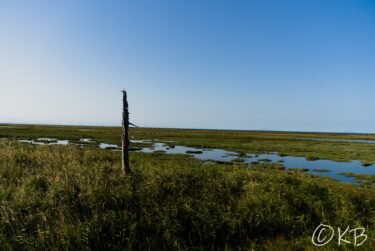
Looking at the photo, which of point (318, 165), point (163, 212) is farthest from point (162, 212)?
point (318, 165)

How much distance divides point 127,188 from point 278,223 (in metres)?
5.31

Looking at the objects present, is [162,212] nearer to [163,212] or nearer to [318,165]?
[163,212]

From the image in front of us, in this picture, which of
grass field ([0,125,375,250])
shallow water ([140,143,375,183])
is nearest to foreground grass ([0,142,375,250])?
grass field ([0,125,375,250])

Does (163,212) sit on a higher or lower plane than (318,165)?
higher

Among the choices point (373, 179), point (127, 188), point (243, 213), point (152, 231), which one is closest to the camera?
point (152, 231)

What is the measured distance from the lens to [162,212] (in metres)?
7.41

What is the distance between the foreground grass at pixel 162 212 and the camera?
20.8 ft

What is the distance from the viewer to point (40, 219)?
22.2 ft

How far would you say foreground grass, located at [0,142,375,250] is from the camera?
6.35 metres

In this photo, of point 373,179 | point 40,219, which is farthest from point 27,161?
point 373,179

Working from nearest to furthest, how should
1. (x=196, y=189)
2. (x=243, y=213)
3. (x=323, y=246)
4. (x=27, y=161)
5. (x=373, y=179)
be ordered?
Answer: (x=323, y=246) → (x=243, y=213) → (x=196, y=189) → (x=27, y=161) → (x=373, y=179)

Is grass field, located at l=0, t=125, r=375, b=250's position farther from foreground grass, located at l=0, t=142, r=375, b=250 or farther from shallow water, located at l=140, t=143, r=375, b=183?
shallow water, located at l=140, t=143, r=375, b=183

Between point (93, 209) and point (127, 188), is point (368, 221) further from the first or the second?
point (93, 209)

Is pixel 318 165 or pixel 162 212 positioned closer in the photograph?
pixel 162 212
